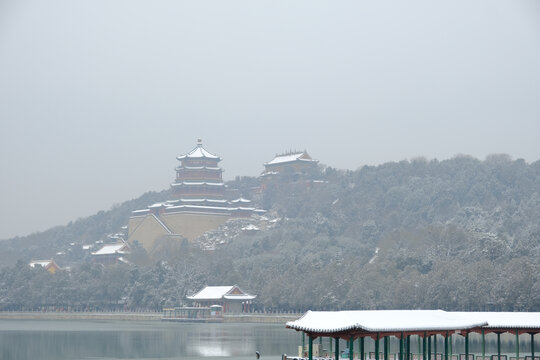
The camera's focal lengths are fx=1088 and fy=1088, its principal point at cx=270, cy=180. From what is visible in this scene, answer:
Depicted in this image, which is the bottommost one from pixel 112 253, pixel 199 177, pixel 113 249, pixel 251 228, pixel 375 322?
pixel 375 322

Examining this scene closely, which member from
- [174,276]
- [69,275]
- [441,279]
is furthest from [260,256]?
[441,279]

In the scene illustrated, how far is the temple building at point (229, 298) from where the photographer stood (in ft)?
330

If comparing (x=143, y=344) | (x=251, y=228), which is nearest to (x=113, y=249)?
(x=251, y=228)

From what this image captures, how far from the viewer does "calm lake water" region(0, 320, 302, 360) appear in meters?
53.0

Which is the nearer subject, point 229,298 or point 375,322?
point 375,322

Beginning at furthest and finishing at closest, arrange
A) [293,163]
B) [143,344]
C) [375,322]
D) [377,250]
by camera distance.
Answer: [293,163] < [377,250] < [143,344] < [375,322]

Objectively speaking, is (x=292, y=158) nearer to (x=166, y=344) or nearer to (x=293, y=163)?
(x=293, y=163)

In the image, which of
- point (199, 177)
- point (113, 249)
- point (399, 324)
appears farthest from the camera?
point (199, 177)

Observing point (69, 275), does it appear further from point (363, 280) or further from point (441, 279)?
point (441, 279)

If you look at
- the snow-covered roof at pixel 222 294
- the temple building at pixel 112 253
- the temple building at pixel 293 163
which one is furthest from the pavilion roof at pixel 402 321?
the temple building at pixel 293 163

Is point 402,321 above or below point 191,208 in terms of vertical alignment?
below

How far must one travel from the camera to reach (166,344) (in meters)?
60.9

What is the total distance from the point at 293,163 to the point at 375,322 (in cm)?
13123

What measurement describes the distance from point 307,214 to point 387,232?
761 inches
